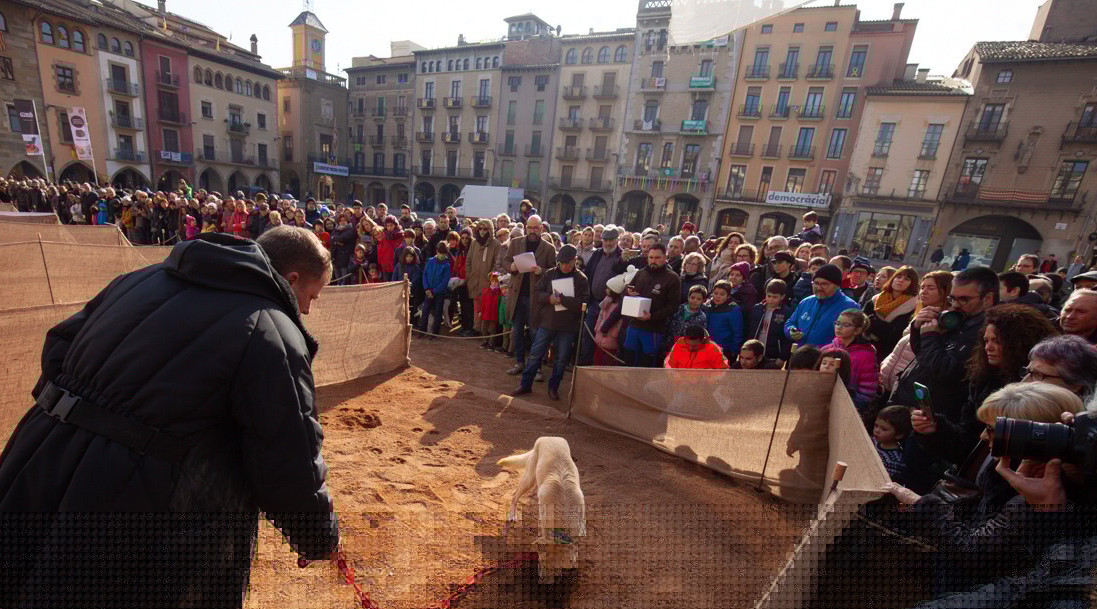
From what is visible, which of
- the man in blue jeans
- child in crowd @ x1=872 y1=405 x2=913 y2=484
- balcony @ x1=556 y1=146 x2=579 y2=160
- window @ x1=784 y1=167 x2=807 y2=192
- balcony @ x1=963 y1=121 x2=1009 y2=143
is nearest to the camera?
child in crowd @ x1=872 y1=405 x2=913 y2=484

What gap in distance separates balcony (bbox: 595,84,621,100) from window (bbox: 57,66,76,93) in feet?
114

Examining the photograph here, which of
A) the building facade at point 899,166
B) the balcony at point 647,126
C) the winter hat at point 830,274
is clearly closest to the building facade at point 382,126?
the balcony at point 647,126

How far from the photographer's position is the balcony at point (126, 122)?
31.8 metres

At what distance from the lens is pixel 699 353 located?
496cm

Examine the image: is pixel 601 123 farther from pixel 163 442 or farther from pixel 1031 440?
pixel 163 442

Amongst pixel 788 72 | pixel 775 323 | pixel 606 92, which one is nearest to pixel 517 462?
pixel 775 323

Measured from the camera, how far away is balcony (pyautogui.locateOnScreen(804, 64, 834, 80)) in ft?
98.7

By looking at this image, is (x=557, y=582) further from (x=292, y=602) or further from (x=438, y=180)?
(x=438, y=180)

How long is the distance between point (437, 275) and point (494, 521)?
532cm

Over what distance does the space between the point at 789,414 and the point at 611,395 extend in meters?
1.79

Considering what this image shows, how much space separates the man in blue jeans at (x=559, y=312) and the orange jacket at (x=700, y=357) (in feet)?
4.58

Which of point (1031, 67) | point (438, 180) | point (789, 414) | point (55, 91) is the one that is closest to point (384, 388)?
point (789, 414)

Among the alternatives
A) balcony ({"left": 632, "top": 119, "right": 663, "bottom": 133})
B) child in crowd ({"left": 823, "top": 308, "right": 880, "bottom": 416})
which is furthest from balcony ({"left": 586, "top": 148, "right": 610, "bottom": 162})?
child in crowd ({"left": 823, "top": 308, "right": 880, "bottom": 416})

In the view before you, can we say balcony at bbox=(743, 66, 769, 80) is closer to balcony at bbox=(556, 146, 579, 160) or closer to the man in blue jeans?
balcony at bbox=(556, 146, 579, 160)
